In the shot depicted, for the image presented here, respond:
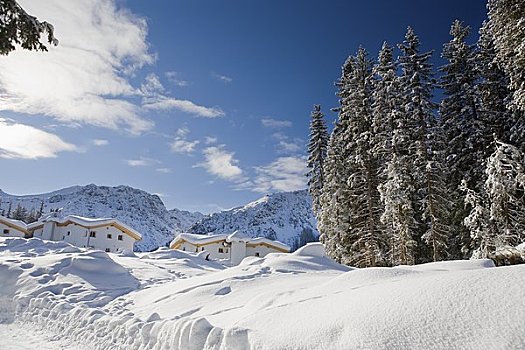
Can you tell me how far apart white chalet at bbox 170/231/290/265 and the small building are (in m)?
22.2

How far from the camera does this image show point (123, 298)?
11.1 m

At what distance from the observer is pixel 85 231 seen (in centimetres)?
4803

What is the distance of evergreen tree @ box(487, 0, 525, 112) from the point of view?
14.2m

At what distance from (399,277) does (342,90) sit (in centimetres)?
2437

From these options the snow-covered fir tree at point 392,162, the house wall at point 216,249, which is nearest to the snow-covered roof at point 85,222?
the house wall at point 216,249

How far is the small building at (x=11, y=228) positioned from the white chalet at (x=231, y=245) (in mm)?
22153

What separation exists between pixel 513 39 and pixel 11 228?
5904 centimetres

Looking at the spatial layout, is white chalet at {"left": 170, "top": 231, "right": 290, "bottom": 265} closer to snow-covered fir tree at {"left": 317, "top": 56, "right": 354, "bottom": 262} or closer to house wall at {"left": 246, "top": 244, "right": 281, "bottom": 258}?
house wall at {"left": 246, "top": 244, "right": 281, "bottom": 258}

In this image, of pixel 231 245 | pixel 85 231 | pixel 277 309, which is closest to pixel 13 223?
pixel 85 231

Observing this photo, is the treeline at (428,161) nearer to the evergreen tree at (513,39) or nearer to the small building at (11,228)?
the evergreen tree at (513,39)

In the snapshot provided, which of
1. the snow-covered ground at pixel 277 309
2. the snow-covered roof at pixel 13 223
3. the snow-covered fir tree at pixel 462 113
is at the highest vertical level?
the snow-covered fir tree at pixel 462 113

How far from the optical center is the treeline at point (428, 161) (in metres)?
17.5

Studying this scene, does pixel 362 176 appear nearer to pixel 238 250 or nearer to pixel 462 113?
Result: pixel 462 113

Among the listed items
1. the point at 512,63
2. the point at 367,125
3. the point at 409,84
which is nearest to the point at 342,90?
the point at 367,125
